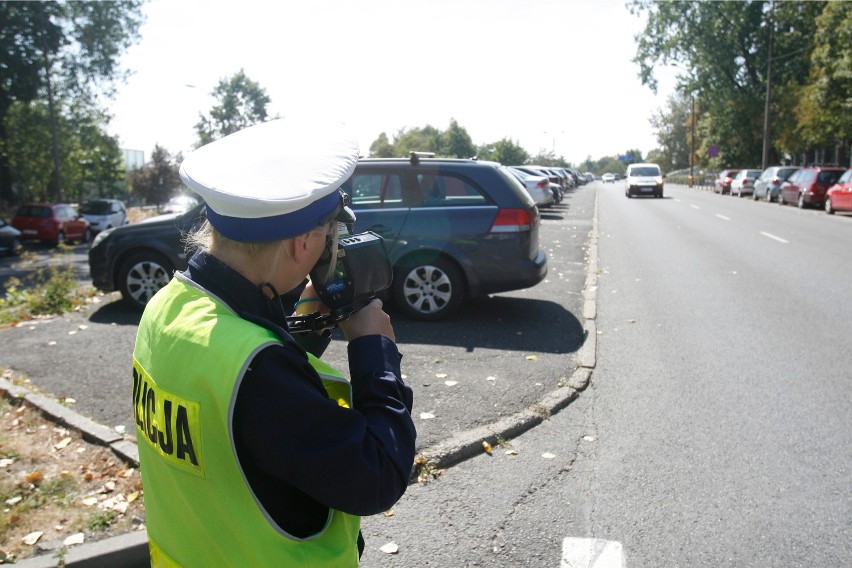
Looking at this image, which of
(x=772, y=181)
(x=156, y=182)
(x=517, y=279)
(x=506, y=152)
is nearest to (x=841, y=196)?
(x=772, y=181)

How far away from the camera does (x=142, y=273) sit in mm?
9047

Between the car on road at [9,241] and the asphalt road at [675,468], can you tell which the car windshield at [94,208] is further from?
the asphalt road at [675,468]

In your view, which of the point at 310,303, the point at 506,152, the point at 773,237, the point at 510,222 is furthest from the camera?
the point at 506,152

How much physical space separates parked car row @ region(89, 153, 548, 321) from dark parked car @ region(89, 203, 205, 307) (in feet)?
3.17

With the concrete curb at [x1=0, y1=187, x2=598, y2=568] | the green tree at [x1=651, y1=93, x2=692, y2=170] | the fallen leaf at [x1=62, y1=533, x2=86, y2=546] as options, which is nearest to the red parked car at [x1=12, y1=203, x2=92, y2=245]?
the concrete curb at [x1=0, y1=187, x2=598, y2=568]

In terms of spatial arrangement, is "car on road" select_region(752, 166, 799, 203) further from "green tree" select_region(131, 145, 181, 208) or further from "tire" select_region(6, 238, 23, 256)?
"green tree" select_region(131, 145, 181, 208)

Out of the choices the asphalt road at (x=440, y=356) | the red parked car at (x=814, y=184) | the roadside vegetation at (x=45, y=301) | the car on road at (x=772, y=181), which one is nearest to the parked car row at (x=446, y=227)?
the asphalt road at (x=440, y=356)

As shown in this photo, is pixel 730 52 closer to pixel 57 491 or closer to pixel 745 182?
pixel 745 182

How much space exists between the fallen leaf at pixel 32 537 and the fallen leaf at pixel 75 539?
0.47 feet

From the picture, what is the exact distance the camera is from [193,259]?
148 centimetres

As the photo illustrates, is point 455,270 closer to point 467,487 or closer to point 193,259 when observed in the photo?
point 467,487

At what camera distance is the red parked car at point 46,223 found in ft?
81.3

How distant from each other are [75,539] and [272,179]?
298 cm

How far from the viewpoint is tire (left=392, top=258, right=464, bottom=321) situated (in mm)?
8133
